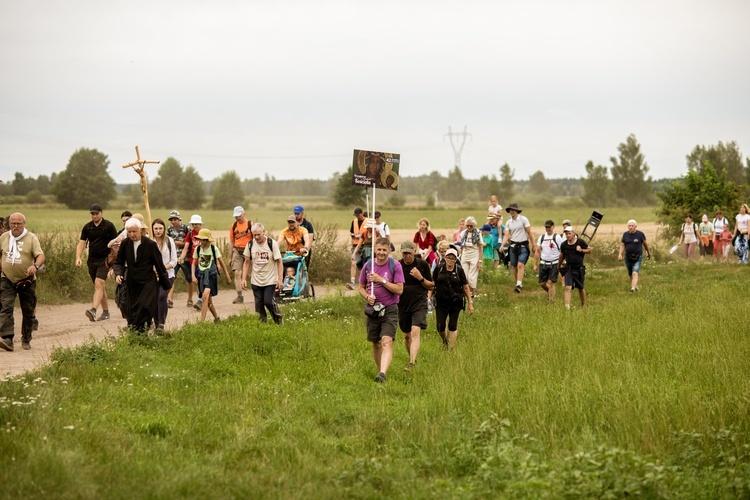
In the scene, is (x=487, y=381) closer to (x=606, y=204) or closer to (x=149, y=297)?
(x=149, y=297)

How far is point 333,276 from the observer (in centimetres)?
2544

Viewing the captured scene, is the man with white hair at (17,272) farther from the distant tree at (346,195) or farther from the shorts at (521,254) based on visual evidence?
the distant tree at (346,195)

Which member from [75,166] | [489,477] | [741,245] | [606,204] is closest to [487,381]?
[489,477]

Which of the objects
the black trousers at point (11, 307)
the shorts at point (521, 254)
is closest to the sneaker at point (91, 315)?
the black trousers at point (11, 307)

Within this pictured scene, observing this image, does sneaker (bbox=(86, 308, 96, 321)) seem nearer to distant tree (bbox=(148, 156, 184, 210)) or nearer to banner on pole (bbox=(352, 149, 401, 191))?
banner on pole (bbox=(352, 149, 401, 191))

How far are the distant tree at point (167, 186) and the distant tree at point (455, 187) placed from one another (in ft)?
237

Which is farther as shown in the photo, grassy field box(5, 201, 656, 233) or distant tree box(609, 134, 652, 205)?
distant tree box(609, 134, 652, 205)

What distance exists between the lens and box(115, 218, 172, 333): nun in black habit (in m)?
13.0

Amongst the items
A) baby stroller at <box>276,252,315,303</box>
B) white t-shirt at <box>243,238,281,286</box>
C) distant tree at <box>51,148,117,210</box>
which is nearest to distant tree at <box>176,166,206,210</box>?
distant tree at <box>51,148,117,210</box>

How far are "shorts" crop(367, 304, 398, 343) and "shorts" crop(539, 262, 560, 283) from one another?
8.02 m

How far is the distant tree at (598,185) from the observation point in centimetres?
11873

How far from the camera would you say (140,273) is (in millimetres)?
12969

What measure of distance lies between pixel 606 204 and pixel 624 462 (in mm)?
113142

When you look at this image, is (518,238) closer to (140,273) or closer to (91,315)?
(91,315)
